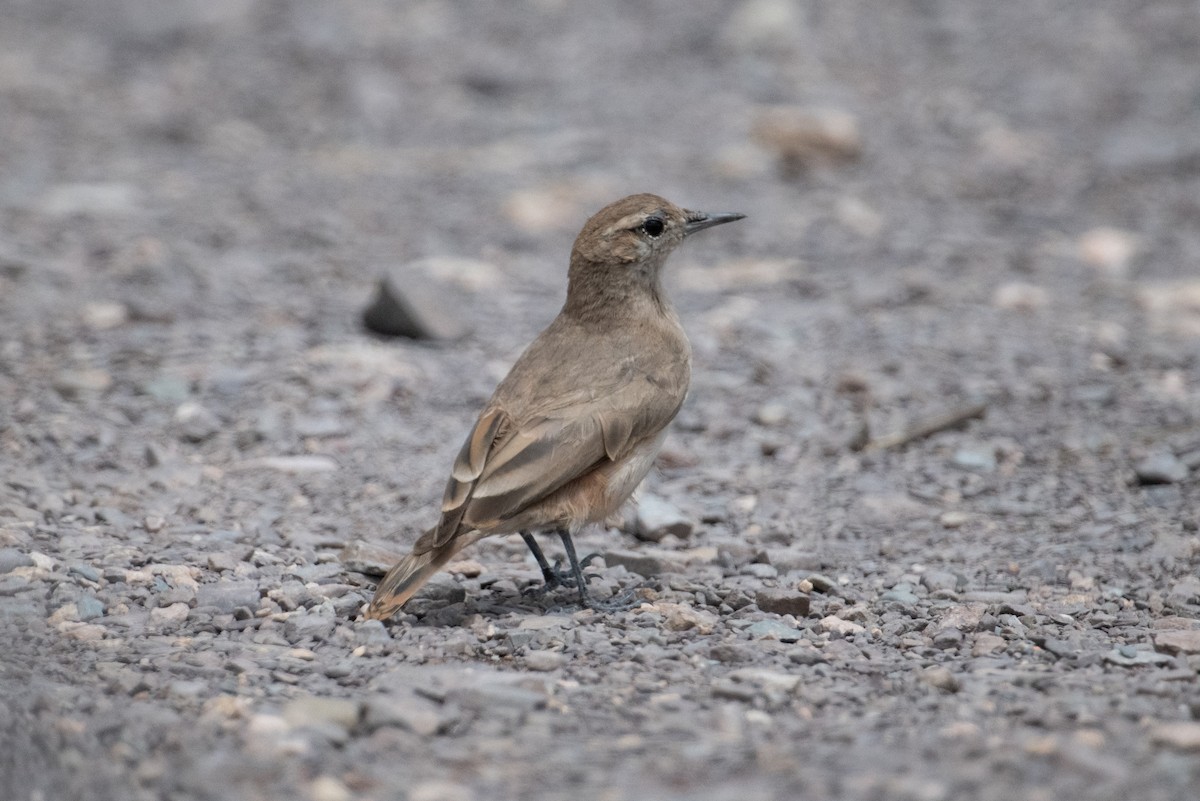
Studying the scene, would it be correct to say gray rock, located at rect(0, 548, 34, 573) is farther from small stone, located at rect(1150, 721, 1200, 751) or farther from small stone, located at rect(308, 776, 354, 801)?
small stone, located at rect(1150, 721, 1200, 751)

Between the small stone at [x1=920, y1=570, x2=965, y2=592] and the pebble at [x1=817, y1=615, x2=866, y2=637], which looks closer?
the pebble at [x1=817, y1=615, x2=866, y2=637]

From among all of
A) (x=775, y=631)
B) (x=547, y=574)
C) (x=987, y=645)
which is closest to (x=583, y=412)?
(x=547, y=574)

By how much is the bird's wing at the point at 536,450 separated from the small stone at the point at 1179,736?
215 centimetres

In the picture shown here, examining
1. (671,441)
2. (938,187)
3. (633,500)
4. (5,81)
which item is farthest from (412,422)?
(5,81)

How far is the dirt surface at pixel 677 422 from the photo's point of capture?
161 inches

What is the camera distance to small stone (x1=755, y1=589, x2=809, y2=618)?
17.5 feet

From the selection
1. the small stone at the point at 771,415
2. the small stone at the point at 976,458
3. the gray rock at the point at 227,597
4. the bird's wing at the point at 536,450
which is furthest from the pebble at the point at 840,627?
the small stone at the point at 771,415

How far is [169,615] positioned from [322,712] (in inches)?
45.6

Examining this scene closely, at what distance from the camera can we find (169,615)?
507cm

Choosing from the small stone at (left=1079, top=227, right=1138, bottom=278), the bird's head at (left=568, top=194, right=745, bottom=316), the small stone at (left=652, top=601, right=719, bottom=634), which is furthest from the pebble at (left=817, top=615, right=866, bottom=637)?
the small stone at (left=1079, top=227, right=1138, bottom=278)

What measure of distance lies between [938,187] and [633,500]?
6.37 metres

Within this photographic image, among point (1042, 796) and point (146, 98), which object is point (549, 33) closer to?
point (146, 98)

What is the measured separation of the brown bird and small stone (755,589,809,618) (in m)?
0.51

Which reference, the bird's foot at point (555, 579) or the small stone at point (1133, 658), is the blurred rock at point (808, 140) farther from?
the small stone at point (1133, 658)
